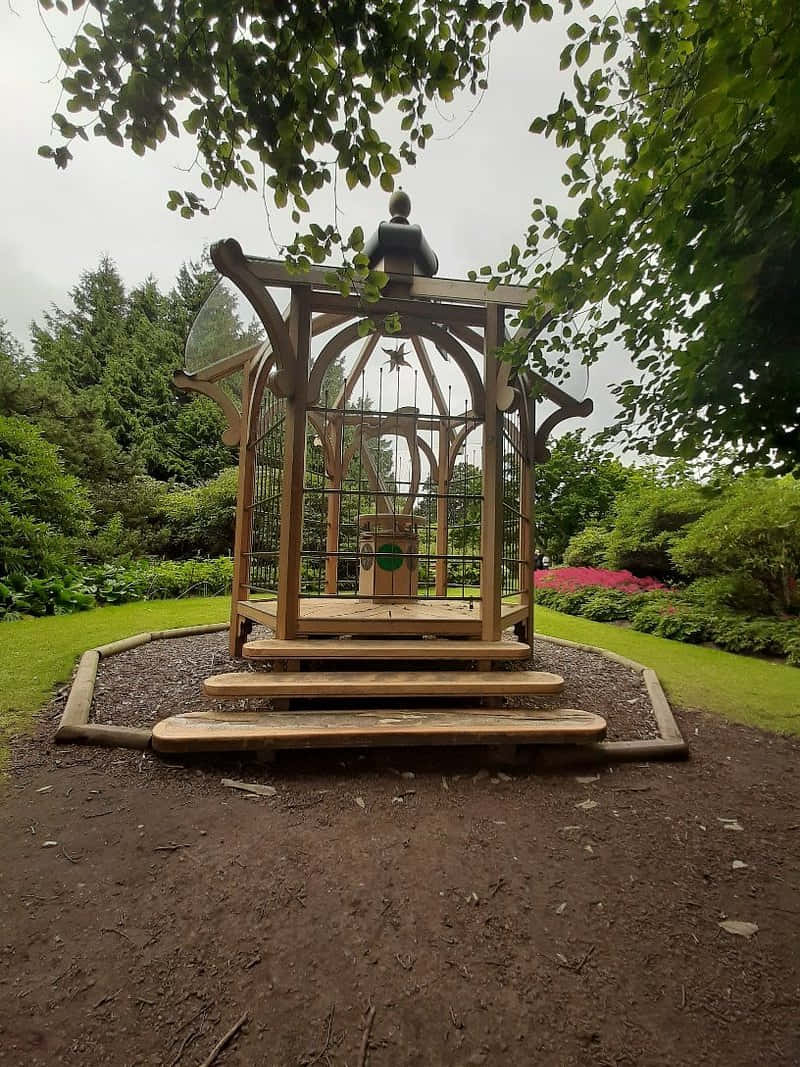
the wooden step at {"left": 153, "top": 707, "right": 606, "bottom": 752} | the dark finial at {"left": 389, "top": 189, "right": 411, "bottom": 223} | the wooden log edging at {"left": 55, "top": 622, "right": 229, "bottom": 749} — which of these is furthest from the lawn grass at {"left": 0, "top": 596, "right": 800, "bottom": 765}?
the dark finial at {"left": 389, "top": 189, "right": 411, "bottom": 223}

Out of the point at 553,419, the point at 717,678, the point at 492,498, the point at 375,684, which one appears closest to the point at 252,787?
the point at 375,684

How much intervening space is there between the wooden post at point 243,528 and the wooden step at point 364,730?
1797 millimetres

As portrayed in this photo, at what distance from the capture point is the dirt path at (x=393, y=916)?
1059 mm

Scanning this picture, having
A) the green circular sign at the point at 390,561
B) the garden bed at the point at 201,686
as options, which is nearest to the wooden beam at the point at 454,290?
the green circular sign at the point at 390,561

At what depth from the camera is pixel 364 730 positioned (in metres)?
2.29

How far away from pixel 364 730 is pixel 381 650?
732 millimetres

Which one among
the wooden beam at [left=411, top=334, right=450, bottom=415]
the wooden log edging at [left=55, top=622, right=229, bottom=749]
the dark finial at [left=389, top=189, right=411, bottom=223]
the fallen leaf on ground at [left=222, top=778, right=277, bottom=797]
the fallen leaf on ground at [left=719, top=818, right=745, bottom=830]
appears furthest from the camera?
the wooden beam at [left=411, top=334, right=450, bottom=415]

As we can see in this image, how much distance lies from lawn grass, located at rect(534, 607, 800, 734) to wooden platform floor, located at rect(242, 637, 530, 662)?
1692mm

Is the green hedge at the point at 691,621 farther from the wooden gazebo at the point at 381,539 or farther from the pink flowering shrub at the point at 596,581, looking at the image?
the wooden gazebo at the point at 381,539

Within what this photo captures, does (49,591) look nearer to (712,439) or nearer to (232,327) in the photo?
(232,327)

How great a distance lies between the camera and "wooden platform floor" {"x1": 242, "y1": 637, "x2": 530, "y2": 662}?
9.37 feet

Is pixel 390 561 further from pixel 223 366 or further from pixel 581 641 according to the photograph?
pixel 581 641

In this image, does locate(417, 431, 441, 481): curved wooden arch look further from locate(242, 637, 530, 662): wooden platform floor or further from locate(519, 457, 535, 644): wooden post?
locate(242, 637, 530, 662): wooden platform floor

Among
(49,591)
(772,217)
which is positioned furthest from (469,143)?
(49,591)
